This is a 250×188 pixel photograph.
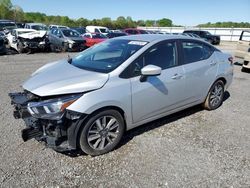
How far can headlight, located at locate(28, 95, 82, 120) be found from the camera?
10.9 feet

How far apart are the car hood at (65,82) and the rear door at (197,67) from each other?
5.86 feet

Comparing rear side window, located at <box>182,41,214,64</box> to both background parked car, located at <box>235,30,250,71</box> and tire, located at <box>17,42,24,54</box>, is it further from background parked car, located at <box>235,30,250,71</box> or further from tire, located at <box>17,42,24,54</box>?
tire, located at <box>17,42,24,54</box>

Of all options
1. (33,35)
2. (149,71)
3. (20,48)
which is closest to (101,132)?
(149,71)

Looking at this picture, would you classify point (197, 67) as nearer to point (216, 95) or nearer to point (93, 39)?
point (216, 95)

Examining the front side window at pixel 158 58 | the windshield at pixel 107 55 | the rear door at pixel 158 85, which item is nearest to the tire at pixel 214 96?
the rear door at pixel 158 85

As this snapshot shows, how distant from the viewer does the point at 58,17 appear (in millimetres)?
63750

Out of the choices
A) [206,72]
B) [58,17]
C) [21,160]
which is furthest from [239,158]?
[58,17]

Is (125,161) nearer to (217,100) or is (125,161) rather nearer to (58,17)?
A: (217,100)

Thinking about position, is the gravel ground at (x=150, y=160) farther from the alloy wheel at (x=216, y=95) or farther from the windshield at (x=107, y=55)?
the windshield at (x=107, y=55)

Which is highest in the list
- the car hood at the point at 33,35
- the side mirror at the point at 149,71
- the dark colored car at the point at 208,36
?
the side mirror at the point at 149,71

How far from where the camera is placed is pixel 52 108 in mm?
3342

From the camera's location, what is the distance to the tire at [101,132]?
11.7 feet

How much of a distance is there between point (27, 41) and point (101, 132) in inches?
538

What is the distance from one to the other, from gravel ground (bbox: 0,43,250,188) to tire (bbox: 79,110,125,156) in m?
0.13
